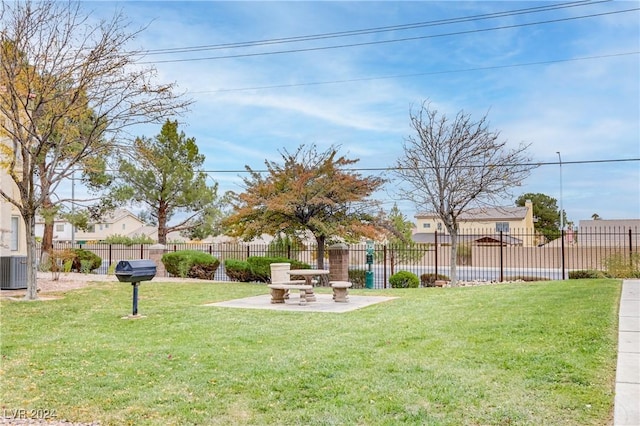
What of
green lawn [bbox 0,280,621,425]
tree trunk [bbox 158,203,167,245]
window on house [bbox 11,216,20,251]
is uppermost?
tree trunk [bbox 158,203,167,245]

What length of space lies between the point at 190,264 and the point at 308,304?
966cm

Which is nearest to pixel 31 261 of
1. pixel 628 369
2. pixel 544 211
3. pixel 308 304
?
pixel 308 304

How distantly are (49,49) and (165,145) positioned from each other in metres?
14.7

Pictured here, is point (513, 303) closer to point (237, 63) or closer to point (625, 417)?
point (625, 417)

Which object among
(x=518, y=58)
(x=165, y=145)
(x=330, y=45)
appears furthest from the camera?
(x=165, y=145)

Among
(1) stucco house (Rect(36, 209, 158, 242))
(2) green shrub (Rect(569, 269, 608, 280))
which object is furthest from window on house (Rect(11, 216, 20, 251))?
(1) stucco house (Rect(36, 209, 158, 242))

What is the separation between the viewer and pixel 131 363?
593 cm

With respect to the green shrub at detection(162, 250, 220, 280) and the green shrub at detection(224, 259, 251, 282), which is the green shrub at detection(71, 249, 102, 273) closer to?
the green shrub at detection(162, 250, 220, 280)

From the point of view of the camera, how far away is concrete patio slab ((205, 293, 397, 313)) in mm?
A: 10570

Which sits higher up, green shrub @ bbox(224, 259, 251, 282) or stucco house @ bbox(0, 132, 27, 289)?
stucco house @ bbox(0, 132, 27, 289)

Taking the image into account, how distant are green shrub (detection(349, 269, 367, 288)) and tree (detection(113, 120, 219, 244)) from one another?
33.0ft

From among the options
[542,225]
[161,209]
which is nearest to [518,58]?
[161,209]

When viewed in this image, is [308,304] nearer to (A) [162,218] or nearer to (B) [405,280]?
(B) [405,280]

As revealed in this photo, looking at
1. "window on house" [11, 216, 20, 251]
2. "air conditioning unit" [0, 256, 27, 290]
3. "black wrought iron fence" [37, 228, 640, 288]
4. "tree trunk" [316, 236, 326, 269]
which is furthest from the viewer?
"black wrought iron fence" [37, 228, 640, 288]
